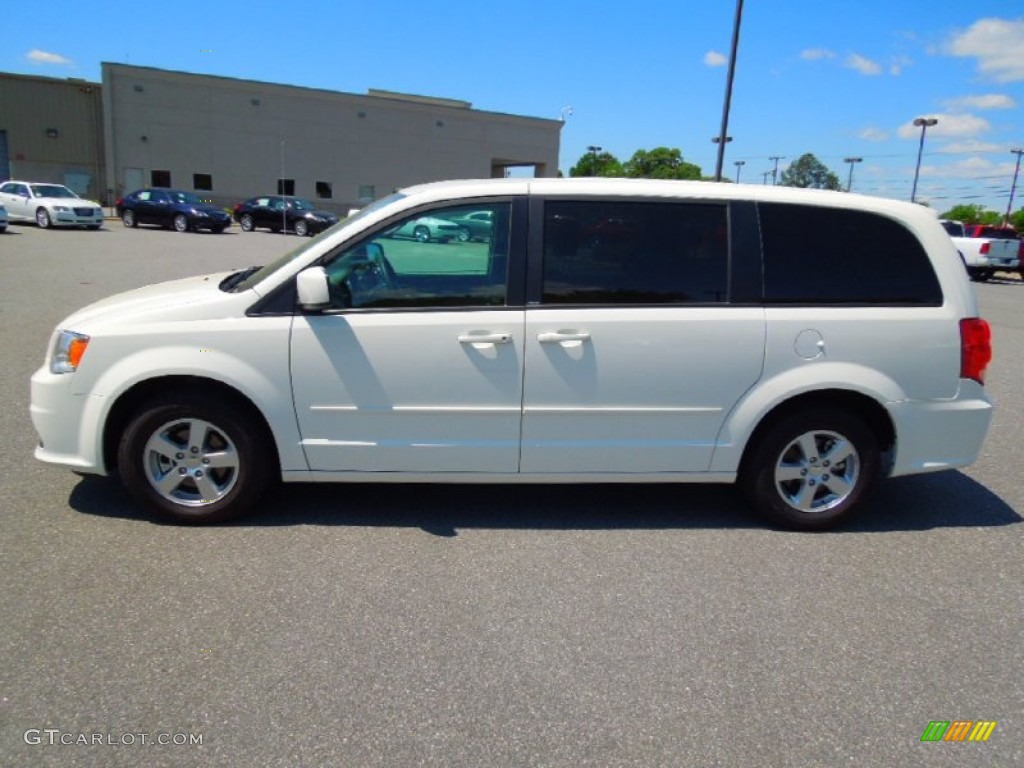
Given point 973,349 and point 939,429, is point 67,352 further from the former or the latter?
point 973,349

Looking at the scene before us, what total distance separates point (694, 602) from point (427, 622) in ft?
3.97

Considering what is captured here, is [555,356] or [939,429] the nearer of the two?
[555,356]

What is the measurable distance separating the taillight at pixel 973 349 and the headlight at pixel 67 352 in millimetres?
4684

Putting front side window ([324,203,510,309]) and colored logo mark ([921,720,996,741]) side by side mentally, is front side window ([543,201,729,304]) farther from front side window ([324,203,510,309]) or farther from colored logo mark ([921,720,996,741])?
colored logo mark ([921,720,996,741])

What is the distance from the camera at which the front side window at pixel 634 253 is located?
3.91 meters

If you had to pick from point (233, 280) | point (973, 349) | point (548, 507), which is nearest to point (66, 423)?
point (233, 280)

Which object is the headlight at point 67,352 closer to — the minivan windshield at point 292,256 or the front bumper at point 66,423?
the front bumper at point 66,423

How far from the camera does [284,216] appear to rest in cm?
3328

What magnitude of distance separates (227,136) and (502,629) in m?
49.2

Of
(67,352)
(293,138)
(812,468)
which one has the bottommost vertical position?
(812,468)

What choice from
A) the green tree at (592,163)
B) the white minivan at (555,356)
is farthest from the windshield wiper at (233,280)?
the green tree at (592,163)

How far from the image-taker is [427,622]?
3.12 metres

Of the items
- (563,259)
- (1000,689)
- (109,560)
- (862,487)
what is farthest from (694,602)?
(109,560)

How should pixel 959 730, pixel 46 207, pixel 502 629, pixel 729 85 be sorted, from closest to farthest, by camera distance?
pixel 959 730 → pixel 502 629 → pixel 729 85 → pixel 46 207
